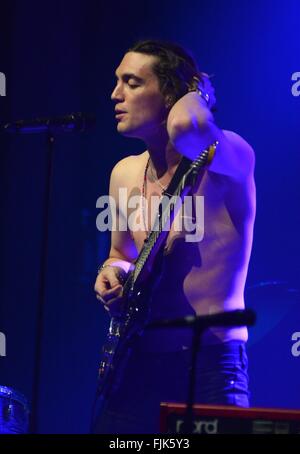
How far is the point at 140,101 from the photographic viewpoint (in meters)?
2.96

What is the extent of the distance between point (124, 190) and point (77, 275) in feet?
5.04

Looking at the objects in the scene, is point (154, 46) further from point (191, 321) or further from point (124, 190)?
point (191, 321)

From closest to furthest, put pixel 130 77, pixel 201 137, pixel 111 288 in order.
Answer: pixel 201 137
pixel 111 288
pixel 130 77

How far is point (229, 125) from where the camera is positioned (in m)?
4.25

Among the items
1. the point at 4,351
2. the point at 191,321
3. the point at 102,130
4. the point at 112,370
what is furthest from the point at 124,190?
the point at 4,351

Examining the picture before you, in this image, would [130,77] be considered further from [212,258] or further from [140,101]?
[212,258]

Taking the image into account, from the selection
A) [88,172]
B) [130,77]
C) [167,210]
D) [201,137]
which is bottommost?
[167,210]

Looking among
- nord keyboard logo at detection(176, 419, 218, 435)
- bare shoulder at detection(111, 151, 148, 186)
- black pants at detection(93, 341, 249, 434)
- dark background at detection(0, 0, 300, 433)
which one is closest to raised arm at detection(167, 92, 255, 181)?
bare shoulder at detection(111, 151, 148, 186)

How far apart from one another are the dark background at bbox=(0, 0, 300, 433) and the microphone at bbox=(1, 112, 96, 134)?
3.19 feet

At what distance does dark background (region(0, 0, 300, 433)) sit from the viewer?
13.9 ft

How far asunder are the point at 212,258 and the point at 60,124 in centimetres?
96

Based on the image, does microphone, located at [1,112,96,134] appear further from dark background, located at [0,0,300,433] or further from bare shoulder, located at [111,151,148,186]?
dark background, located at [0,0,300,433]

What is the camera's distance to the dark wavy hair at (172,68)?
295 centimetres

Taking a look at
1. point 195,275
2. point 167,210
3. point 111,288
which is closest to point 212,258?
point 195,275
